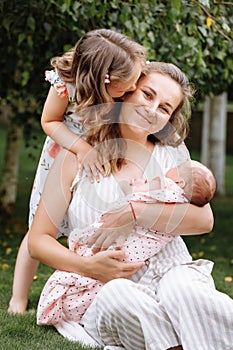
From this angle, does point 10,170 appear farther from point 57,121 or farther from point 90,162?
point 90,162

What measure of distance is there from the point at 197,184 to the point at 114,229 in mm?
383

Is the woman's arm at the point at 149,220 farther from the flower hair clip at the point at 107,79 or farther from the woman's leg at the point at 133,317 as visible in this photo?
the flower hair clip at the point at 107,79

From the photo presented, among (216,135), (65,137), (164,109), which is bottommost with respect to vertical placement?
(216,135)

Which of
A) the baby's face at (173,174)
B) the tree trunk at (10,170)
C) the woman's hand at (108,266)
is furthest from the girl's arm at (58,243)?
the tree trunk at (10,170)

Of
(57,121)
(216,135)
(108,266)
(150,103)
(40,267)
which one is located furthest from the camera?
(216,135)

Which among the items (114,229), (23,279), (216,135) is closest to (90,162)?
(114,229)

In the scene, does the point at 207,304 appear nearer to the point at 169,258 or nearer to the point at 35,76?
the point at 169,258

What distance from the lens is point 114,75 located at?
11.0 feet

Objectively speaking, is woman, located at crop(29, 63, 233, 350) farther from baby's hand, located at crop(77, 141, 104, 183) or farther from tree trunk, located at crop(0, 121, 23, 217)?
tree trunk, located at crop(0, 121, 23, 217)

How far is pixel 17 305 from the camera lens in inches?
156

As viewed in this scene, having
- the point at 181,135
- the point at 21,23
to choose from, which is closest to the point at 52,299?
the point at 181,135

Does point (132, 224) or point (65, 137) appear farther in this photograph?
point (65, 137)

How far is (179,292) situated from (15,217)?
508cm

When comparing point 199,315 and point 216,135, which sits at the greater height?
point 199,315
